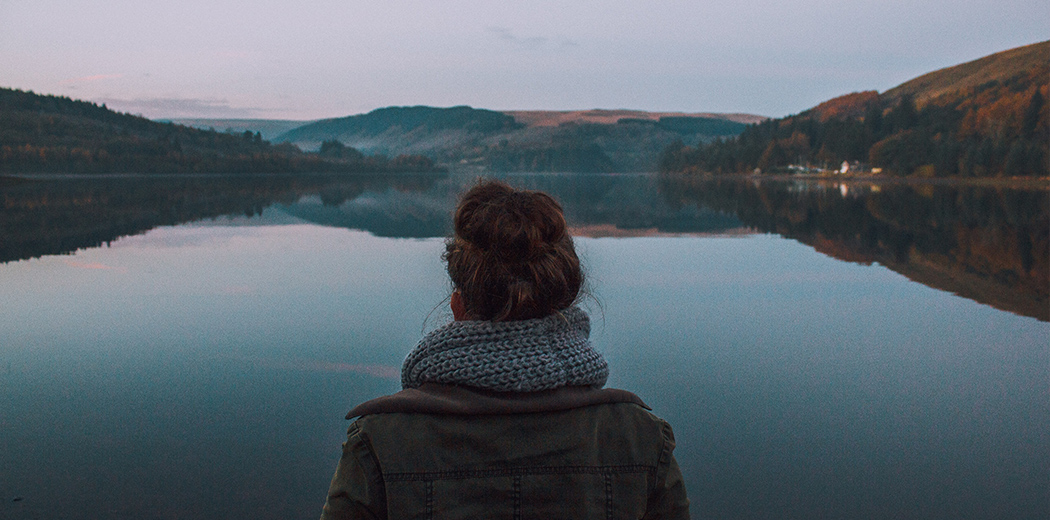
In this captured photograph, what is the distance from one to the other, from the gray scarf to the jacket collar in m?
0.03

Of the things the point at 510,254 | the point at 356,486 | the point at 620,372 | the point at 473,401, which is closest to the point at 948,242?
the point at 620,372

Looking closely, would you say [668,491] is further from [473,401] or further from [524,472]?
[473,401]

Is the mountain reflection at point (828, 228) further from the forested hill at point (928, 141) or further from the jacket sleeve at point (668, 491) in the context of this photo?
the forested hill at point (928, 141)

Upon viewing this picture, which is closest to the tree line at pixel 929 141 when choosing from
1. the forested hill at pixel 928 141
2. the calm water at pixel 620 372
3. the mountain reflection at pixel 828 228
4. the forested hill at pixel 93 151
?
the forested hill at pixel 928 141

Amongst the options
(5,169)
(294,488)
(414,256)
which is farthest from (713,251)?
(5,169)

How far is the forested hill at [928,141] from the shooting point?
101 metres

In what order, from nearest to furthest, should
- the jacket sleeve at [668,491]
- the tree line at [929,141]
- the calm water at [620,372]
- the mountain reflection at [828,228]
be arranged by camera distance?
1. the jacket sleeve at [668,491]
2. the calm water at [620,372]
3. the mountain reflection at [828,228]
4. the tree line at [929,141]

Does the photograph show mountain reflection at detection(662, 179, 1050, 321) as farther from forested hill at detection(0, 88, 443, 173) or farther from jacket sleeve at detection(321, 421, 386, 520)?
forested hill at detection(0, 88, 443, 173)

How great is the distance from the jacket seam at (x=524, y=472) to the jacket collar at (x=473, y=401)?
165mm

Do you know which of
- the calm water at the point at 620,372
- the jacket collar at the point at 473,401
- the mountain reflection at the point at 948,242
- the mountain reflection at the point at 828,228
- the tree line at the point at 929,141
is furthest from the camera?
the tree line at the point at 929,141

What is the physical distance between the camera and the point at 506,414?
6.26ft

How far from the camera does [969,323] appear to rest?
10.9 meters

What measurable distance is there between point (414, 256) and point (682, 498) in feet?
55.3

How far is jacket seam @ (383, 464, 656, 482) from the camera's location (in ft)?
6.26
